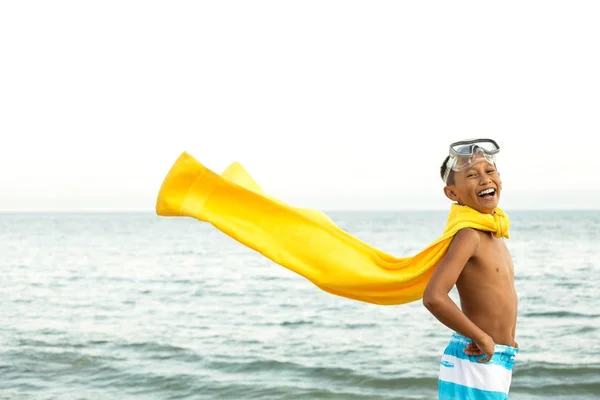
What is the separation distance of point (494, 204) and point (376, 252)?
2.16 feet

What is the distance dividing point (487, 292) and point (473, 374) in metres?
0.37

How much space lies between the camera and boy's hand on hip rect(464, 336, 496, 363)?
126 inches

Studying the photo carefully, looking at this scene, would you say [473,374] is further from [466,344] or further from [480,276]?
[480,276]

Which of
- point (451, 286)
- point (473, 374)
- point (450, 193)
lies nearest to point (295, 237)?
point (450, 193)

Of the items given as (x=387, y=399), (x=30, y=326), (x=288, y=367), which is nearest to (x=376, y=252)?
(x=387, y=399)

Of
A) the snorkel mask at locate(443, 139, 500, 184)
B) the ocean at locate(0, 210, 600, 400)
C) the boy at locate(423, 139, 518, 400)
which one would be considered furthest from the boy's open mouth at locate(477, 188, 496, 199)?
the ocean at locate(0, 210, 600, 400)

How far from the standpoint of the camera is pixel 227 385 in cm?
963

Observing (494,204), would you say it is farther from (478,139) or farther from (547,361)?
(547,361)

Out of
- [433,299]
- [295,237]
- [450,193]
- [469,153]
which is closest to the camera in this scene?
[433,299]

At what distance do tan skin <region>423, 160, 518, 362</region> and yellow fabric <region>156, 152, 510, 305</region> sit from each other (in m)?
0.17

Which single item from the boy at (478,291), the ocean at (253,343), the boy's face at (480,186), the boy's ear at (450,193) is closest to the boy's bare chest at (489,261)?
the boy at (478,291)

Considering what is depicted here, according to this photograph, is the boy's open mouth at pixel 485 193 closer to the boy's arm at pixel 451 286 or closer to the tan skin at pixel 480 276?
the tan skin at pixel 480 276

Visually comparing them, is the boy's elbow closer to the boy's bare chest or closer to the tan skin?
the tan skin

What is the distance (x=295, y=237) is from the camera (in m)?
3.78
